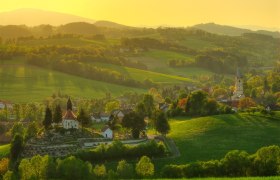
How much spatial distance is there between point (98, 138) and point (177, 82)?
10229 cm

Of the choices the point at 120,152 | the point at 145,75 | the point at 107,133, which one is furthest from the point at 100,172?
the point at 145,75

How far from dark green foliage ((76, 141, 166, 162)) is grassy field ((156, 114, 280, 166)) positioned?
273cm

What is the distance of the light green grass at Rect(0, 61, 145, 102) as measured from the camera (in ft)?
465

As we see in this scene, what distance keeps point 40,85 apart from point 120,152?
286ft

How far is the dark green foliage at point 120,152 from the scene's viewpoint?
68188mm

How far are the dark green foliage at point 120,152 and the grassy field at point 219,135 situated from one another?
273cm

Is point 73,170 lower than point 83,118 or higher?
lower

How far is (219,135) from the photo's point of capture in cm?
8256

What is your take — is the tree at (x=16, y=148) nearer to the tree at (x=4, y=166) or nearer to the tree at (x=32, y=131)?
the tree at (x=4, y=166)

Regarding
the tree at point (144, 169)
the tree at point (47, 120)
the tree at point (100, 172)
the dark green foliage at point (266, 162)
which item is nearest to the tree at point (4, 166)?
the tree at point (47, 120)

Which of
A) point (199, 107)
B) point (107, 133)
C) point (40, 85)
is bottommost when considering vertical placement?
point (107, 133)

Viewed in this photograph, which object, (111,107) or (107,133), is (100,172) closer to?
(107,133)

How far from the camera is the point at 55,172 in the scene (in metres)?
58.4

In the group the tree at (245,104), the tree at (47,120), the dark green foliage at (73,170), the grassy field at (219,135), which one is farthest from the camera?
the tree at (245,104)
